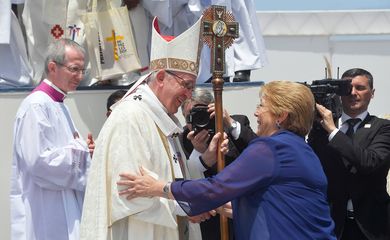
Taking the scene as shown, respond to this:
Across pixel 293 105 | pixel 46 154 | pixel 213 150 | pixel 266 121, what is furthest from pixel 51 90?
pixel 293 105

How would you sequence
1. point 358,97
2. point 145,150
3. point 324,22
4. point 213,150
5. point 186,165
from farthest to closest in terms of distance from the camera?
point 324,22 < point 358,97 < point 213,150 < point 186,165 < point 145,150

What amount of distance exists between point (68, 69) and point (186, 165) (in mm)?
1163

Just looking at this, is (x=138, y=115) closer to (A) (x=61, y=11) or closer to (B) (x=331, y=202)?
(B) (x=331, y=202)

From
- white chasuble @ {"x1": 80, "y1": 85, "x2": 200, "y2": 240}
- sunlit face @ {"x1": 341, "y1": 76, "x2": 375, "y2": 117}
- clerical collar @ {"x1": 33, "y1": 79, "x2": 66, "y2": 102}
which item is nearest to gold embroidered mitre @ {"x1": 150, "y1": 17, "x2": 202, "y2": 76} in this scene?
white chasuble @ {"x1": 80, "y1": 85, "x2": 200, "y2": 240}

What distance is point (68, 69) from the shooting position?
5.57 meters

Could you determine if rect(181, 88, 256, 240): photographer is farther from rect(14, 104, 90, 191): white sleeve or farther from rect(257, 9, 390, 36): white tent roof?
rect(257, 9, 390, 36): white tent roof

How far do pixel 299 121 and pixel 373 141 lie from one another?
5.98ft

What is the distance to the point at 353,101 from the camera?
19.9 feet

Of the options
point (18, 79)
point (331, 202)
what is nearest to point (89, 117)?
point (18, 79)

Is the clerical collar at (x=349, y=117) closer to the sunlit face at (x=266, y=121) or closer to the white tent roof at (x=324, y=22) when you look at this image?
the sunlit face at (x=266, y=121)

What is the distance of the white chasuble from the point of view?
14.2ft

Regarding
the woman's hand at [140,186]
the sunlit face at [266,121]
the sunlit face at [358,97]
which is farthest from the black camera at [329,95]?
the woman's hand at [140,186]

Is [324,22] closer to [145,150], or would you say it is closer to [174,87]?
[174,87]

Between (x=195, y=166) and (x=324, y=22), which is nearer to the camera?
(x=195, y=166)
